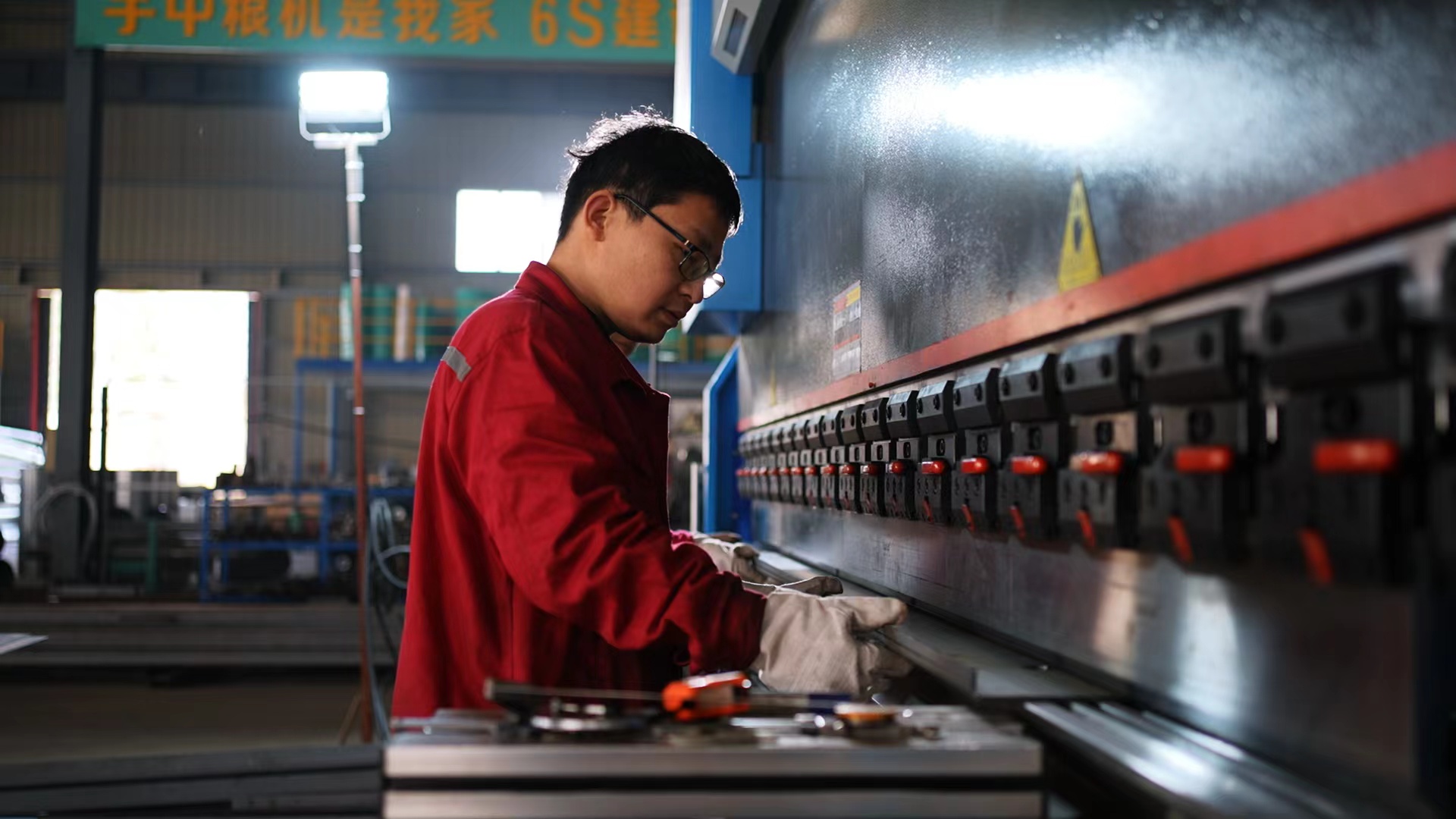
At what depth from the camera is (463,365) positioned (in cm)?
132

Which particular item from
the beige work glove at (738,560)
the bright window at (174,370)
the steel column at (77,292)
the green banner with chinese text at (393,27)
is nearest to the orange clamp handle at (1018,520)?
the beige work glove at (738,560)

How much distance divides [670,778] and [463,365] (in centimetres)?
61

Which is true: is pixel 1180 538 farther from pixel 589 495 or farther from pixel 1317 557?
pixel 589 495

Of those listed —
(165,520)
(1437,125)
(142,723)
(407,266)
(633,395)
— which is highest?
(407,266)

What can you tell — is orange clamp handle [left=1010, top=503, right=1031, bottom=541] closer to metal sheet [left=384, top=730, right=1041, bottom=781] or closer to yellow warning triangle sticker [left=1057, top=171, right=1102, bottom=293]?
yellow warning triangle sticker [left=1057, top=171, right=1102, bottom=293]

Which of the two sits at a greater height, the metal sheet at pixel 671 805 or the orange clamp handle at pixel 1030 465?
the orange clamp handle at pixel 1030 465

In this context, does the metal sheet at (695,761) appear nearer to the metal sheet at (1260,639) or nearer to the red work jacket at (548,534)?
the metal sheet at (1260,639)

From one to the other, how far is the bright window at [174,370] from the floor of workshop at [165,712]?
16.5 feet

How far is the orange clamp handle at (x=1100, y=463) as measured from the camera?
3.13 feet

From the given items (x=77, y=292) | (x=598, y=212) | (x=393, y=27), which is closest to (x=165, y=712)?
(x=77, y=292)

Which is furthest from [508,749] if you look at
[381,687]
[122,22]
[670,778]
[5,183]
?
[5,183]

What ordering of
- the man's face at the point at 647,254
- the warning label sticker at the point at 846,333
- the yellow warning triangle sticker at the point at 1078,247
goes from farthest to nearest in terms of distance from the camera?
the warning label sticker at the point at 846,333 → the man's face at the point at 647,254 → the yellow warning triangle sticker at the point at 1078,247

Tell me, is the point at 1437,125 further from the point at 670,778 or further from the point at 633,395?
the point at 633,395

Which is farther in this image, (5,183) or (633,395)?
(5,183)
